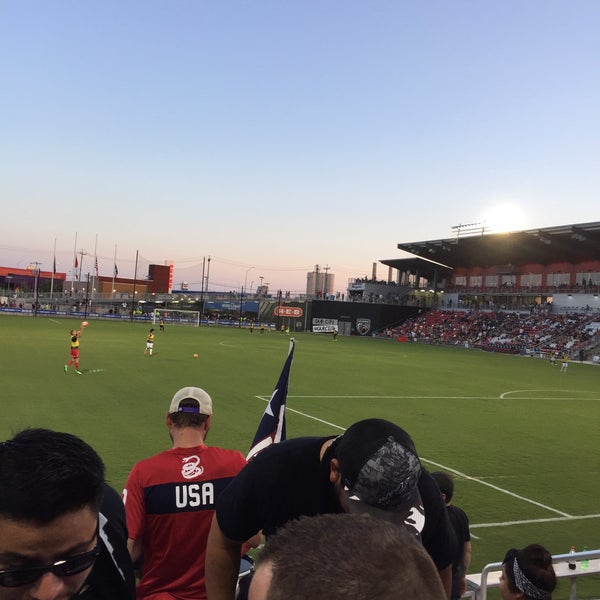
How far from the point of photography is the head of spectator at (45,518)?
143 centimetres

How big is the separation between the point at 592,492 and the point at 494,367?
2811cm

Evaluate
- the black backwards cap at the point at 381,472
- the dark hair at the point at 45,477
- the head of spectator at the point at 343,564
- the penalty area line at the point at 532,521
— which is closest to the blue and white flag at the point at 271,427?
the black backwards cap at the point at 381,472

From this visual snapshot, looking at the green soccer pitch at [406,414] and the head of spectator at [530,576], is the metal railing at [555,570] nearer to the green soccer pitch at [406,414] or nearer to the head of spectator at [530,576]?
the head of spectator at [530,576]

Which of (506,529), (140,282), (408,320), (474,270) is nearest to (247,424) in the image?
(506,529)

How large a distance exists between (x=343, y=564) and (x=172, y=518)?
2.80m

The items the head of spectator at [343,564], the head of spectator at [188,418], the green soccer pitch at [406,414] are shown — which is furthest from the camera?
the green soccer pitch at [406,414]

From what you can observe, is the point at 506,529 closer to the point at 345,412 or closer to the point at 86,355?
the point at 345,412

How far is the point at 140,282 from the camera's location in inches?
5758

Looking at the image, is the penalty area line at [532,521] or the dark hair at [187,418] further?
the penalty area line at [532,521]

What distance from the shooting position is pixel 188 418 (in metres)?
3.72

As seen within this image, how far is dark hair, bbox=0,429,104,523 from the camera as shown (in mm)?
1442

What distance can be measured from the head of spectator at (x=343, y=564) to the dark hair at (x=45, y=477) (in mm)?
728

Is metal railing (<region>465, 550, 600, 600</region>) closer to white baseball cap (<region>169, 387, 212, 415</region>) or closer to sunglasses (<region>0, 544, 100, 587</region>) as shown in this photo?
white baseball cap (<region>169, 387, 212, 415</region>)

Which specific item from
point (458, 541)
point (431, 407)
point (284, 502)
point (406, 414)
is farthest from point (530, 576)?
point (431, 407)
